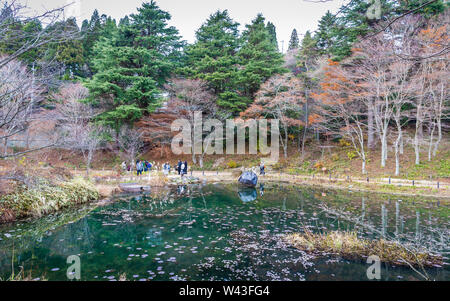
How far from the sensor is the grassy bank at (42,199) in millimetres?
9406

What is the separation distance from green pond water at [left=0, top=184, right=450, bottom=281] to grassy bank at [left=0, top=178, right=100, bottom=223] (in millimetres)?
645

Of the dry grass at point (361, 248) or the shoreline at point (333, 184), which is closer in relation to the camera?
the dry grass at point (361, 248)

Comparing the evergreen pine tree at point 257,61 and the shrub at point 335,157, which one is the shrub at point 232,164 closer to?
the evergreen pine tree at point 257,61

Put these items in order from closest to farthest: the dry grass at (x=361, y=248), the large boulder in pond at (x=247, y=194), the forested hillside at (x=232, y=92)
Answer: the dry grass at (x=361, y=248)
the large boulder in pond at (x=247, y=194)
the forested hillside at (x=232, y=92)

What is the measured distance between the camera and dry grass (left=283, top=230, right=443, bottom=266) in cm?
604

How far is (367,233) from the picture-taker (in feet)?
26.9

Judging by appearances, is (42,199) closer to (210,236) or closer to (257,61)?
(210,236)

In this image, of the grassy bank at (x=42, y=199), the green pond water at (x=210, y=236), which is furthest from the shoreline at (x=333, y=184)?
the grassy bank at (x=42, y=199)

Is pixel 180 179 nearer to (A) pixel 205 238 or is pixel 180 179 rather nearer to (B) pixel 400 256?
(A) pixel 205 238

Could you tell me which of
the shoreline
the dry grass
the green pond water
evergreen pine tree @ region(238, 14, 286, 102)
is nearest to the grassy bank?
the green pond water

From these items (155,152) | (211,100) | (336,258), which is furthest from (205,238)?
(155,152)

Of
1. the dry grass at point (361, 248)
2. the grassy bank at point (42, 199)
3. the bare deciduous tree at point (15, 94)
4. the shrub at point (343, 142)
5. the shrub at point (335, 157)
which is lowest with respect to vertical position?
the dry grass at point (361, 248)

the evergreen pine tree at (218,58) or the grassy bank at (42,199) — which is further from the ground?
the evergreen pine tree at (218,58)

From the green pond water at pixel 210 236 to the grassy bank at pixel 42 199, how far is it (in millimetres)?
645
